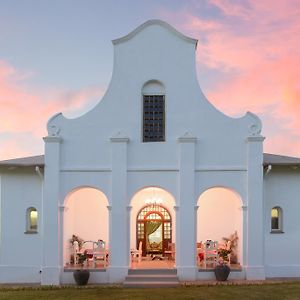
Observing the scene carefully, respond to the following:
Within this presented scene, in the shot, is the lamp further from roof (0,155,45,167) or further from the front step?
roof (0,155,45,167)

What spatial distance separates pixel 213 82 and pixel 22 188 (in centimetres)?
1087

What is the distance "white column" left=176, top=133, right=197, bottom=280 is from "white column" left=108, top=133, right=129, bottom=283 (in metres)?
2.32

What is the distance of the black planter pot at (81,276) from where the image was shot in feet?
68.5

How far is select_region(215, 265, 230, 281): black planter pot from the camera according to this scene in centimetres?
2094

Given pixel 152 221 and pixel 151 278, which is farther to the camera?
pixel 152 221

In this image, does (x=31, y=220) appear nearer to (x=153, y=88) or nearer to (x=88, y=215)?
(x=88, y=215)

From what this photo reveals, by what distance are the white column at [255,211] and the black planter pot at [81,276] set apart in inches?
272

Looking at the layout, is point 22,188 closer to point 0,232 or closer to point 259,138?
point 0,232

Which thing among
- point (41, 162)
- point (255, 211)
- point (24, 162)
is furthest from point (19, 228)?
point (255, 211)

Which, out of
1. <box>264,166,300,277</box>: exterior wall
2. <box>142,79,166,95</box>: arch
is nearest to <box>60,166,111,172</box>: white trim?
<box>142,79,166,95</box>: arch

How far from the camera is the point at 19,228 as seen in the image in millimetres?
22844

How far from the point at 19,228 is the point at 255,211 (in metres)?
10.8

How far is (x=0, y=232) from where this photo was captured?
75.0 ft

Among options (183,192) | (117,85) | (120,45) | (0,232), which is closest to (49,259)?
(0,232)
